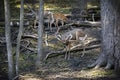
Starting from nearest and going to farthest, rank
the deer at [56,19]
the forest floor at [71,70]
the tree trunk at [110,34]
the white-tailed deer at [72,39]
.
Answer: the tree trunk at [110,34]
the forest floor at [71,70]
the white-tailed deer at [72,39]
the deer at [56,19]

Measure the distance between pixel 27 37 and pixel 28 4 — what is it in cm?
740

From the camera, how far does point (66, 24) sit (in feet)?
61.2

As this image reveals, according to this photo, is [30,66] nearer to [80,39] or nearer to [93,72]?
[80,39]

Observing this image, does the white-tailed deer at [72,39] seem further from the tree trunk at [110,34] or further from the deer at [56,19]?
the tree trunk at [110,34]

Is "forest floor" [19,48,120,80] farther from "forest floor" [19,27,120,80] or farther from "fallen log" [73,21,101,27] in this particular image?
"fallen log" [73,21,101,27]

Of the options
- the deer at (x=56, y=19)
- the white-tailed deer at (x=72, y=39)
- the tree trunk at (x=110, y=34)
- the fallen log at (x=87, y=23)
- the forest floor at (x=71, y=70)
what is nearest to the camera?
the tree trunk at (x=110, y=34)

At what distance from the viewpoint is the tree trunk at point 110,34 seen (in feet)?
34.1

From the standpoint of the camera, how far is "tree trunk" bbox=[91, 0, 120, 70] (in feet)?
34.1

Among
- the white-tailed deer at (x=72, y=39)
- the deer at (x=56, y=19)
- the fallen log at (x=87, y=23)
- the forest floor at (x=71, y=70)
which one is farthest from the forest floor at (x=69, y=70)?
the fallen log at (x=87, y=23)

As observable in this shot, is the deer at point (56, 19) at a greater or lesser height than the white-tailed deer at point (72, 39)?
greater

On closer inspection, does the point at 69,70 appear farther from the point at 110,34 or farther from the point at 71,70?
the point at 110,34

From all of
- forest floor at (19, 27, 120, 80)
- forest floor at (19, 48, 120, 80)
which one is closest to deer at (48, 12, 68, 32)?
forest floor at (19, 27, 120, 80)

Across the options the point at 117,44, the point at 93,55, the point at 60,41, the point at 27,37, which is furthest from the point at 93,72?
the point at 27,37

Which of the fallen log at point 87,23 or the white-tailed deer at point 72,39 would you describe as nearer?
the white-tailed deer at point 72,39
